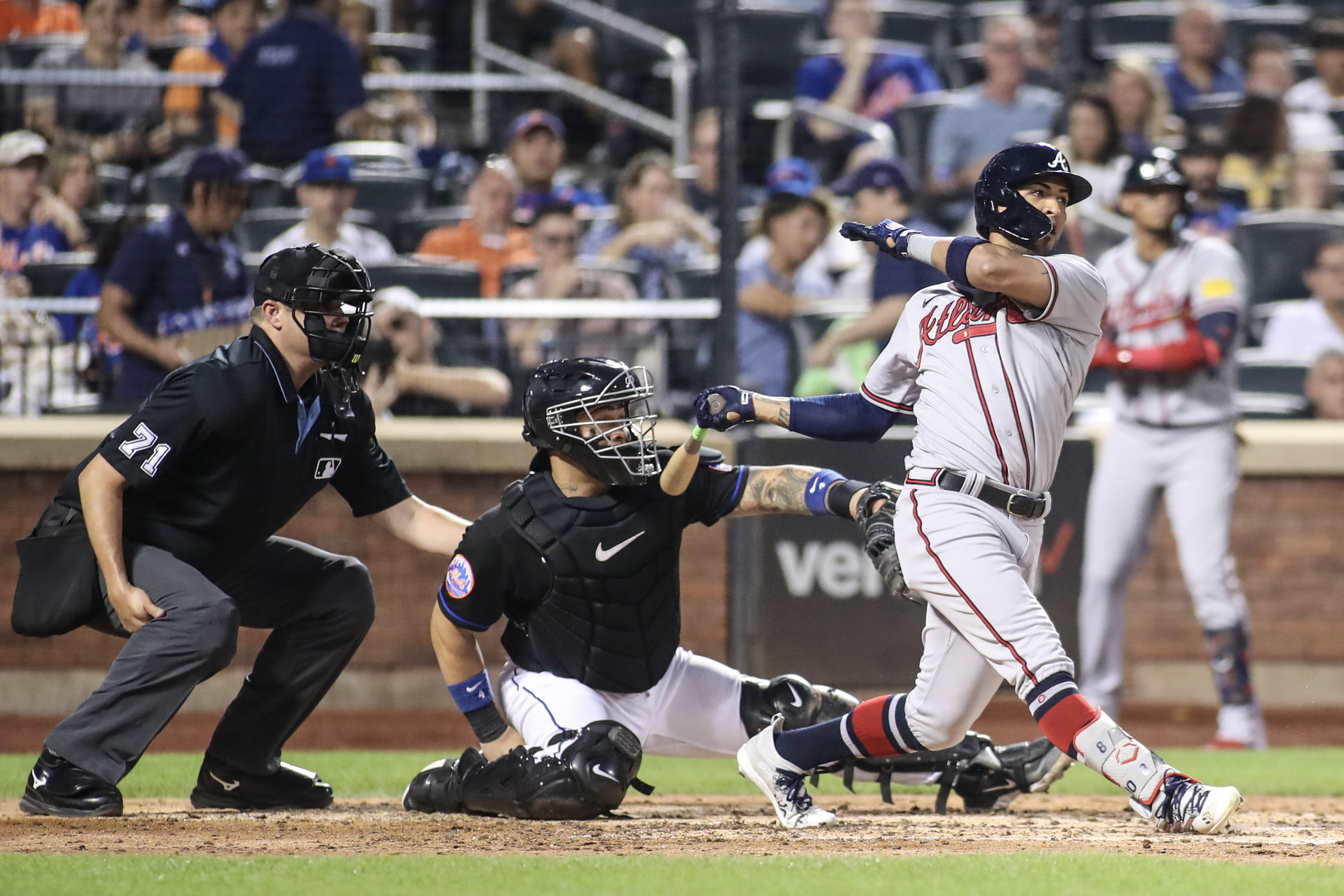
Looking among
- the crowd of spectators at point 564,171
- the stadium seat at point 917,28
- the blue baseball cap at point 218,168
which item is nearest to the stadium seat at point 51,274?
the crowd of spectators at point 564,171

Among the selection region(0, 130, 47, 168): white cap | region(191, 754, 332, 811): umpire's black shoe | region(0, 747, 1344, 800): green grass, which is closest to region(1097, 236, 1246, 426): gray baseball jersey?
region(0, 747, 1344, 800): green grass

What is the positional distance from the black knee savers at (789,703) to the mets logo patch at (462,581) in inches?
34.6

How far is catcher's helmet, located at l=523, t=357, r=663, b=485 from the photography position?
439cm

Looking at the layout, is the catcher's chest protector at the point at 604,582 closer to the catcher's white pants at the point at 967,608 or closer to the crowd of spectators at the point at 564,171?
the catcher's white pants at the point at 967,608

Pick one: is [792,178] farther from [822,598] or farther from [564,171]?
[822,598]

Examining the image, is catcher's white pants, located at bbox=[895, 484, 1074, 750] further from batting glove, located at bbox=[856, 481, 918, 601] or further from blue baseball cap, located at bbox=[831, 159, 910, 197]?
blue baseball cap, located at bbox=[831, 159, 910, 197]

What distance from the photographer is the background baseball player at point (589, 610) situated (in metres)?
4.37

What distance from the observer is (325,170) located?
8.09m

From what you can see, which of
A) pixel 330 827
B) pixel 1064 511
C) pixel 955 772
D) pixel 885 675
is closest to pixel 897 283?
pixel 1064 511

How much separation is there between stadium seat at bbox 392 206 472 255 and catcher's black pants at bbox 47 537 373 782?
13.5ft

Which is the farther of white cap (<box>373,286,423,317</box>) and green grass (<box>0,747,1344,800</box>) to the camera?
white cap (<box>373,286,423,317</box>)

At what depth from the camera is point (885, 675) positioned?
7289 millimetres

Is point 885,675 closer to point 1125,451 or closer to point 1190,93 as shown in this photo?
point 1125,451

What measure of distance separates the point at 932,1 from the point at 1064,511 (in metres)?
6.51
